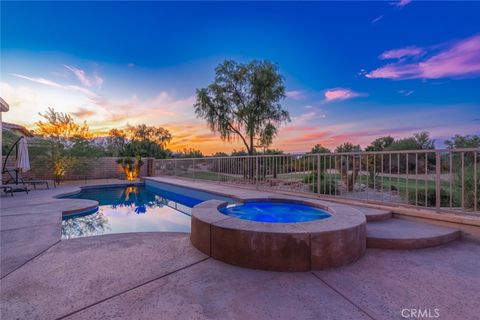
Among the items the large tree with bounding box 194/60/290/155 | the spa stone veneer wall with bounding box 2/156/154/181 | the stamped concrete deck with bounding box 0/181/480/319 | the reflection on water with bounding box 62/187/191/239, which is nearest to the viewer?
the stamped concrete deck with bounding box 0/181/480/319

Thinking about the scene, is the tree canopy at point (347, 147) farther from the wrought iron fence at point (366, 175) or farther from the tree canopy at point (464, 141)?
the tree canopy at point (464, 141)

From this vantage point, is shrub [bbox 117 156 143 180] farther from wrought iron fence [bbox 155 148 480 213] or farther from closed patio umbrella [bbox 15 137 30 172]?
closed patio umbrella [bbox 15 137 30 172]

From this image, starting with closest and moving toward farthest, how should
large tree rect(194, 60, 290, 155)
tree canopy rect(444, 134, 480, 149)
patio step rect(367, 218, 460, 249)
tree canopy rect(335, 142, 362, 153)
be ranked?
1. patio step rect(367, 218, 460, 249)
2. tree canopy rect(444, 134, 480, 149)
3. tree canopy rect(335, 142, 362, 153)
4. large tree rect(194, 60, 290, 155)

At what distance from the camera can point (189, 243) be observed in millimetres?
2850

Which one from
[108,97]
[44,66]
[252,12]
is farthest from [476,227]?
[108,97]

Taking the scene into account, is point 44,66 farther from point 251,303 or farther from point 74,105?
point 251,303

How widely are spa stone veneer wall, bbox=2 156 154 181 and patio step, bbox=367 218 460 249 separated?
12653 mm

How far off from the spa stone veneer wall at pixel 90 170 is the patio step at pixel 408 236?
12.7 meters

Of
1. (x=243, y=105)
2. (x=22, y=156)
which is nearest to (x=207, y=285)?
(x=22, y=156)

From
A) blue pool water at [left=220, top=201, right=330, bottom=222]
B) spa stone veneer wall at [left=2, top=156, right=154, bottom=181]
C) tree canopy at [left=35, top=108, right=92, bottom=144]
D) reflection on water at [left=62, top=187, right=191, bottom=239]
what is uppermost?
tree canopy at [left=35, top=108, right=92, bottom=144]

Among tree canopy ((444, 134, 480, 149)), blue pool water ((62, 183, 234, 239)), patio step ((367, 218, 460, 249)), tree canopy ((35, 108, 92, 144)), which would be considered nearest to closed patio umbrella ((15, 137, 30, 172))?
tree canopy ((35, 108, 92, 144))

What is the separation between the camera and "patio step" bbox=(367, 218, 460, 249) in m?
2.70

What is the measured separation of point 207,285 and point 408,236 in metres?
2.59

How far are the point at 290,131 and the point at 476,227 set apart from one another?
448 inches
